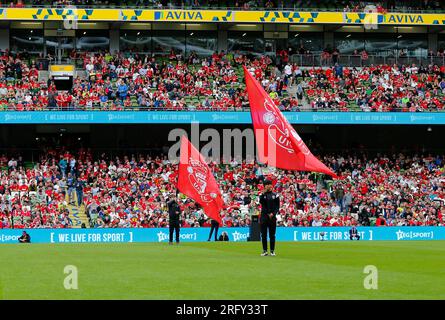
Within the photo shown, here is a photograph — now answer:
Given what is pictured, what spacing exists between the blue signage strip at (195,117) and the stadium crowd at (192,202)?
2308 millimetres

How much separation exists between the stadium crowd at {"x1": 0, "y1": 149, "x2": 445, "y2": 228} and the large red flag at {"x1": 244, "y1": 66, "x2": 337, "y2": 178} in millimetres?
24539

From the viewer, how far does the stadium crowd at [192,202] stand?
1877 inches

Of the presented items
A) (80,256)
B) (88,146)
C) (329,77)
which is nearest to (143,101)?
(88,146)

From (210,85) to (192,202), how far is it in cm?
1211

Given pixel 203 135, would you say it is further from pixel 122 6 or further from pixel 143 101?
pixel 122 6

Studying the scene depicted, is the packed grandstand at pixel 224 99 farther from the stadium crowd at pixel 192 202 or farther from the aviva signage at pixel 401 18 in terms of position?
the aviva signage at pixel 401 18

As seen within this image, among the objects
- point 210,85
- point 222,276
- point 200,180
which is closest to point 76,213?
point 200,180

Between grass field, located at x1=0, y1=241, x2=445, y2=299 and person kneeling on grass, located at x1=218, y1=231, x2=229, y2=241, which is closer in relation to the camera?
grass field, located at x1=0, y1=241, x2=445, y2=299

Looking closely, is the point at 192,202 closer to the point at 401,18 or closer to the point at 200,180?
the point at 200,180

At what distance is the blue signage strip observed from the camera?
176 ft

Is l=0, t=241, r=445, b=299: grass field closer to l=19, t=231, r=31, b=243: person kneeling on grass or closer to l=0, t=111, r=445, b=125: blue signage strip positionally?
l=19, t=231, r=31, b=243: person kneeling on grass

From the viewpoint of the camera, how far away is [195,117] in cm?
5591

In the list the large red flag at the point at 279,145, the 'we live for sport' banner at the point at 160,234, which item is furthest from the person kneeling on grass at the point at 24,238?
the large red flag at the point at 279,145

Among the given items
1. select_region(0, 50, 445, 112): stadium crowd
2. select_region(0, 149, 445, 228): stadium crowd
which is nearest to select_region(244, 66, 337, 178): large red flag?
select_region(0, 149, 445, 228): stadium crowd
